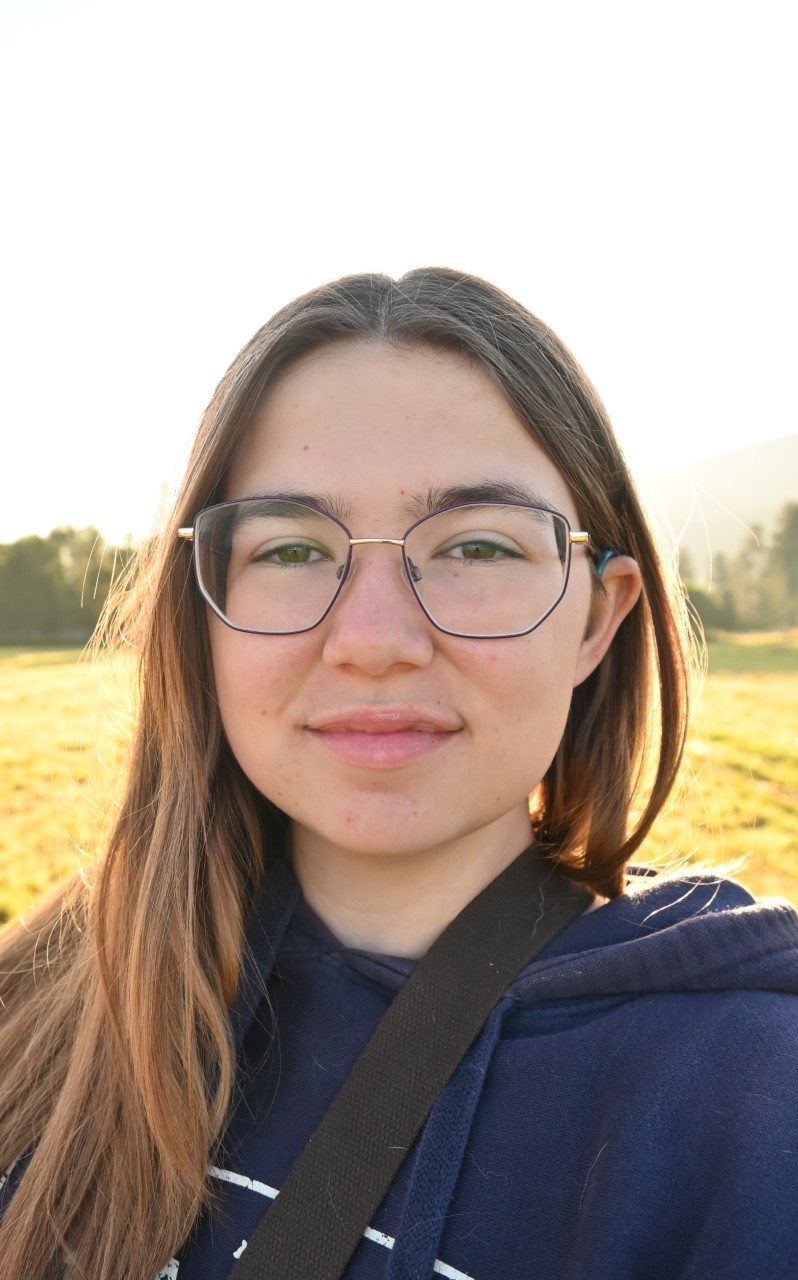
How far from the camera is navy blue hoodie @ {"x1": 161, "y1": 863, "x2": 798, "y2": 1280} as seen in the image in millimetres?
1519

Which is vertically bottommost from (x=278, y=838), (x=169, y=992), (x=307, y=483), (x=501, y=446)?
(x=169, y=992)

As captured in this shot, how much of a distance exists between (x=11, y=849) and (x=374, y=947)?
22.3 ft

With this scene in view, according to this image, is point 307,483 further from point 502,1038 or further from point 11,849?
point 11,849

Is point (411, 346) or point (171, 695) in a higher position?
point (411, 346)

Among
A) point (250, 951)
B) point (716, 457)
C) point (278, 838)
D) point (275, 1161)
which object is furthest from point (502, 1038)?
→ point (716, 457)

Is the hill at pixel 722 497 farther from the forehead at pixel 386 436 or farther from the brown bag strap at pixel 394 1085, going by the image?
the brown bag strap at pixel 394 1085

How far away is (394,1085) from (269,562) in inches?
42.7

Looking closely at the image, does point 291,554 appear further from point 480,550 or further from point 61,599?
point 61,599

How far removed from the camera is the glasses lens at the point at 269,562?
6.15ft

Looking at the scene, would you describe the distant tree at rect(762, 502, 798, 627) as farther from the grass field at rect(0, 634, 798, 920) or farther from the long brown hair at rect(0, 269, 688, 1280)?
the long brown hair at rect(0, 269, 688, 1280)

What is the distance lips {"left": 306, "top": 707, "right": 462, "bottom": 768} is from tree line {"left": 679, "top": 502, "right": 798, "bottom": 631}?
47.7m

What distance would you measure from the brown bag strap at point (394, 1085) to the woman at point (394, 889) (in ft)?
0.15

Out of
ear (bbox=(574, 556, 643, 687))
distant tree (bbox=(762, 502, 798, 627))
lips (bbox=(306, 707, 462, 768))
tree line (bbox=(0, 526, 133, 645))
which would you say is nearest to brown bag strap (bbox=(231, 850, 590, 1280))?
lips (bbox=(306, 707, 462, 768))

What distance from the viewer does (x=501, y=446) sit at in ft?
6.33
